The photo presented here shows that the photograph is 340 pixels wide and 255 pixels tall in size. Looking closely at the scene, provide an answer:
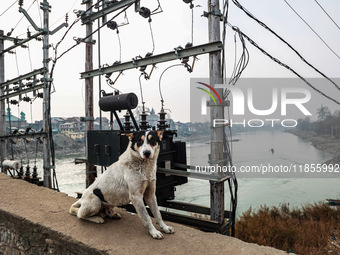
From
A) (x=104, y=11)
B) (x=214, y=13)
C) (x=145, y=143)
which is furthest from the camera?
(x=104, y=11)

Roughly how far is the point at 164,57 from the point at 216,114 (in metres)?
1.36

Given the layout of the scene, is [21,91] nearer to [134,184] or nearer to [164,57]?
[164,57]

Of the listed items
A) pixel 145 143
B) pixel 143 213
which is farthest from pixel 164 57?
pixel 143 213

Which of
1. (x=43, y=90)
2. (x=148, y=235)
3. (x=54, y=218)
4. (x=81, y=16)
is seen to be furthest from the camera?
(x=43, y=90)

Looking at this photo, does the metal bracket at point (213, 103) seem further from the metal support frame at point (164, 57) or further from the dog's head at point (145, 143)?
the dog's head at point (145, 143)

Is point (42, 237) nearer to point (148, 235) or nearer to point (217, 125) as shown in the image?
point (148, 235)

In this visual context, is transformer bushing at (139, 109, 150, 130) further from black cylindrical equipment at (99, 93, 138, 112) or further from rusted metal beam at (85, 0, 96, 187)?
rusted metal beam at (85, 0, 96, 187)

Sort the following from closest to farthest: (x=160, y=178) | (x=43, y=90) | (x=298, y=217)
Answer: (x=160, y=178) < (x=43, y=90) < (x=298, y=217)

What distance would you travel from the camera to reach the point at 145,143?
8.58 feet

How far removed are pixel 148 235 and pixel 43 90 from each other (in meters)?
5.95

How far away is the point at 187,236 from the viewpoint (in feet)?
9.40

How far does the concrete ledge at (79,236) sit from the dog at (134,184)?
7.4 inches

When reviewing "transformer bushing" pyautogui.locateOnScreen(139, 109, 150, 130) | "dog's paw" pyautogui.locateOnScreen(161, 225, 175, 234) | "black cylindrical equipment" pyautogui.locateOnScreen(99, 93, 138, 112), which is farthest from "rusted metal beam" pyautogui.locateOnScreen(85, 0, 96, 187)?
"dog's paw" pyautogui.locateOnScreen(161, 225, 175, 234)

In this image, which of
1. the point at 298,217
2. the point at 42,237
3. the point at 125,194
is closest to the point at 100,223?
the point at 125,194
